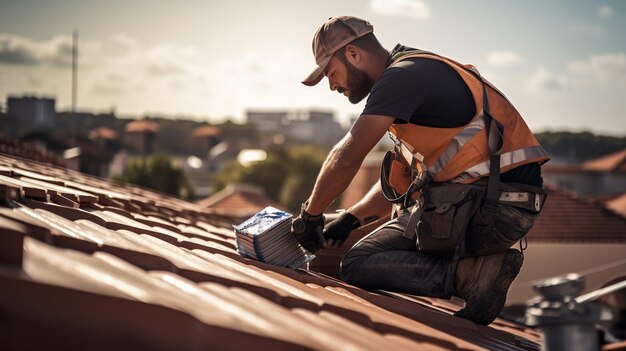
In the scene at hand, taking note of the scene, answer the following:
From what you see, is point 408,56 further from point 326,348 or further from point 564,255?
point 564,255

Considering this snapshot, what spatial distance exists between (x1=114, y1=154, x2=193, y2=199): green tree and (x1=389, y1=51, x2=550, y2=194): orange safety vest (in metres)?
55.6

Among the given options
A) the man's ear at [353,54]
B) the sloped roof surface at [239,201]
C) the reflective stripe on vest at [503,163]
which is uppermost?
the man's ear at [353,54]

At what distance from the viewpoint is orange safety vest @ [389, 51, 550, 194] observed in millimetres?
3507

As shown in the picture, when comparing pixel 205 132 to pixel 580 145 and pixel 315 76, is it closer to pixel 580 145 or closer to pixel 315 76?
pixel 580 145

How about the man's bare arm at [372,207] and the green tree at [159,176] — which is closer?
the man's bare arm at [372,207]

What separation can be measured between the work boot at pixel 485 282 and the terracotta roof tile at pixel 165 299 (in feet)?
0.31

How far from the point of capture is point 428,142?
3576 mm

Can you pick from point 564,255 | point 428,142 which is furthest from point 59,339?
point 564,255

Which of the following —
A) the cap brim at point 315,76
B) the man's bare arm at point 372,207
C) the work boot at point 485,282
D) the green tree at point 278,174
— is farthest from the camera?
the green tree at point 278,174

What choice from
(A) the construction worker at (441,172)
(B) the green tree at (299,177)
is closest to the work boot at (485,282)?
(A) the construction worker at (441,172)

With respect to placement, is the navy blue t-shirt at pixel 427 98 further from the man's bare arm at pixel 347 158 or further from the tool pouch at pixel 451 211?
the tool pouch at pixel 451 211

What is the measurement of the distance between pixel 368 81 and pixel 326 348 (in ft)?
7.07

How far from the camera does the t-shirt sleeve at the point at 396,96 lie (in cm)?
336

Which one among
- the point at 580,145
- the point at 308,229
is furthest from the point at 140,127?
the point at 308,229
